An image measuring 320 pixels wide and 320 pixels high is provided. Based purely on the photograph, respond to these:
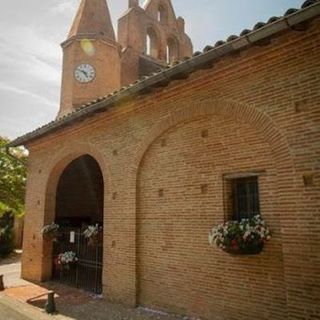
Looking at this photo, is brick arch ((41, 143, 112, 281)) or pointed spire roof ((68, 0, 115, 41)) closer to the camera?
brick arch ((41, 143, 112, 281))

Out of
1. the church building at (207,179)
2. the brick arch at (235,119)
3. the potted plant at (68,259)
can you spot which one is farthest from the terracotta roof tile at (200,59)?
the potted plant at (68,259)

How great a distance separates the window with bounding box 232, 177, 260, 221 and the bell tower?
523 inches

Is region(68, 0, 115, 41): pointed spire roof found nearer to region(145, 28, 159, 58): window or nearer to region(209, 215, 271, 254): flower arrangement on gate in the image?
region(145, 28, 159, 58): window

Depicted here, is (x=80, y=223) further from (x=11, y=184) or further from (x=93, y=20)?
(x=93, y=20)

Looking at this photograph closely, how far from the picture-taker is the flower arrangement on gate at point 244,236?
6.09 m

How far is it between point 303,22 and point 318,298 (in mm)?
4266

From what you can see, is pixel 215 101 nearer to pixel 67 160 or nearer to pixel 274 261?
pixel 274 261

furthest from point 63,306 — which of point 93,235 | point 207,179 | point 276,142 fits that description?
point 276,142

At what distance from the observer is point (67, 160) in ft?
39.7

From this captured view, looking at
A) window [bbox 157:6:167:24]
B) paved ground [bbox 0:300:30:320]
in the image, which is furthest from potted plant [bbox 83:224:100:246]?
window [bbox 157:6:167:24]

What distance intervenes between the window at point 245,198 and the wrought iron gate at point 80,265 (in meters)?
4.76

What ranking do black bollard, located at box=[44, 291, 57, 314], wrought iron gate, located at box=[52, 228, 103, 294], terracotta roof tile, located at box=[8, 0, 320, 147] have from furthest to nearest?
wrought iron gate, located at box=[52, 228, 103, 294] < black bollard, located at box=[44, 291, 57, 314] < terracotta roof tile, located at box=[8, 0, 320, 147]

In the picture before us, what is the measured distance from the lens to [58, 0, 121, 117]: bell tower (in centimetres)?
1902

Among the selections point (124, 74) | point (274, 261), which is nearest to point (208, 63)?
point (274, 261)
